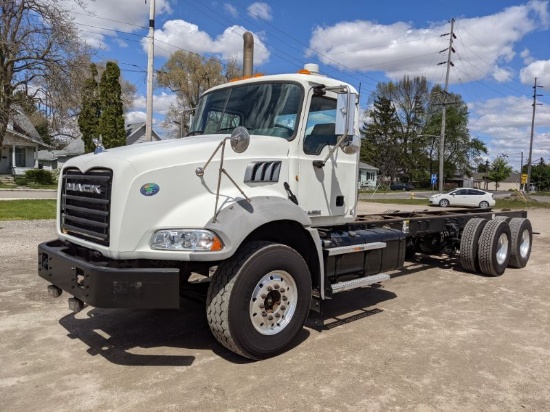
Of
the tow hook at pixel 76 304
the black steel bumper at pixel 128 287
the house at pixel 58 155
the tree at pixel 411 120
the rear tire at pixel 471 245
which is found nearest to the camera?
the black steel bumper at pixel 128 287

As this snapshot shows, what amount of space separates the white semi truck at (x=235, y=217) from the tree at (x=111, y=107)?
31022mm

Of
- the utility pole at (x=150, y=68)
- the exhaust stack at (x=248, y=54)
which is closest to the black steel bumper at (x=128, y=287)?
the exhaust stack at (x=248, y=54)

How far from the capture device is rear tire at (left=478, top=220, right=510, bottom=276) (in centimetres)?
775

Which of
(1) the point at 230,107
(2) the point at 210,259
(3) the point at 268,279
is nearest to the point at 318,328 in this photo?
(3) the point at 268,279

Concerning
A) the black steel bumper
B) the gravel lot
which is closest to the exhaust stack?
the gravel lot

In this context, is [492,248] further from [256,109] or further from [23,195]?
[23,195]

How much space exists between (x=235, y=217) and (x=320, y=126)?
5.26 feet

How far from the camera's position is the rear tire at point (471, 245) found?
25.8 feet

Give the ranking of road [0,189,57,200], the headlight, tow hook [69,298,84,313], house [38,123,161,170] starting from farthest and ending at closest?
house [38,123,161,170], road [0,189,57,200], tow hook [69,298,84,313], the headlight

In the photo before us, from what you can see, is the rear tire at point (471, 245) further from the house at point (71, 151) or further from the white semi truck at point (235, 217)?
the house at point (71, 151)

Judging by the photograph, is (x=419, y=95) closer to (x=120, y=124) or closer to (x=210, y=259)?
(x=120, y=124)

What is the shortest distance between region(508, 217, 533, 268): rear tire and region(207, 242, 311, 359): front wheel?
5888mm

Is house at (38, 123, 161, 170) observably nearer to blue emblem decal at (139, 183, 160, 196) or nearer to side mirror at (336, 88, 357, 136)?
side mirror at (336, 88, 357, 136)

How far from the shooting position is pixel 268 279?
4.07m
